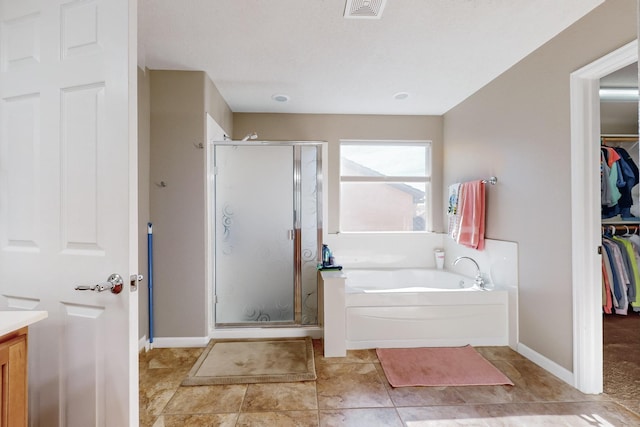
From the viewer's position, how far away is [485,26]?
6.48 ft

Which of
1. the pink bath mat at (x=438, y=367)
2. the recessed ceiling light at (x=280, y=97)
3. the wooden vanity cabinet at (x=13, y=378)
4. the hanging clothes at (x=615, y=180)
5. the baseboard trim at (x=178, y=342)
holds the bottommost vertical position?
the pink bath mat at (x=438, y=367)

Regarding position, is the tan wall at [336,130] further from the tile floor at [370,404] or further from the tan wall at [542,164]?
the tile floor at [370,404]

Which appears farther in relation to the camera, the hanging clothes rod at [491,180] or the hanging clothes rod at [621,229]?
the hanging clothes rod at [621,229]

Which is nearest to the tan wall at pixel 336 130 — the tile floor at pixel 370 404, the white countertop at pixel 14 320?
the tile floor at pixel 370 404

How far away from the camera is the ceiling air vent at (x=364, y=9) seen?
1.73 m

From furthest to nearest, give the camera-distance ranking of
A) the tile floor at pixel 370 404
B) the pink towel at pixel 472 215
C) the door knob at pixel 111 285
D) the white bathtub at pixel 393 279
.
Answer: the white bathtub at pixel 393 279 → the pink towel at pixel 472 215 → the tile floor at pixel 370 404 → the door knob at pixel 111 285

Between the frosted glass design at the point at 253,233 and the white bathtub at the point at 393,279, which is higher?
the frosted glass design at the point at 253,233

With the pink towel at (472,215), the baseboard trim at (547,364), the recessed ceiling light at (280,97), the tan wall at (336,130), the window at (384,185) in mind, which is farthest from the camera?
the window at (384,185)

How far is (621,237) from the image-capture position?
2.96 metres

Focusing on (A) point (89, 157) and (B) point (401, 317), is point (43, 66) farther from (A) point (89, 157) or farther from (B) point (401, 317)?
(B) point (401, 317)

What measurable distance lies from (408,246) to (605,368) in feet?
6.54

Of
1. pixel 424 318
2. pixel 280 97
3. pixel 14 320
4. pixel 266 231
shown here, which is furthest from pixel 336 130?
pixel 14 320

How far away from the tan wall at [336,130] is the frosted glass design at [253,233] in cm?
106

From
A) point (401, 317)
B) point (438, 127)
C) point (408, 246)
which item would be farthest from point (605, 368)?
point (438, 127)
